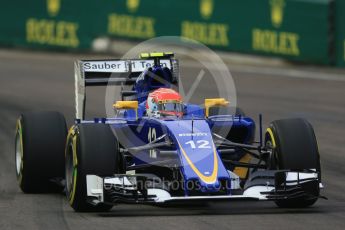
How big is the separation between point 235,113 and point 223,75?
1631cm

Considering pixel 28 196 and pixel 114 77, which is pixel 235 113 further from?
pixel 28 196

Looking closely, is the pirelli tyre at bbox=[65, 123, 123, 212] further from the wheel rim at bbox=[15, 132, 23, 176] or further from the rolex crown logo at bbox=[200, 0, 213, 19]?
the rolex crown logo at bbox=[200, 0, 213, 19]

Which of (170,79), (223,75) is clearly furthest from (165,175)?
(223,75)

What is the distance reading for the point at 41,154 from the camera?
41.6ft

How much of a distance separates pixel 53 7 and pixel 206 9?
16.6ft

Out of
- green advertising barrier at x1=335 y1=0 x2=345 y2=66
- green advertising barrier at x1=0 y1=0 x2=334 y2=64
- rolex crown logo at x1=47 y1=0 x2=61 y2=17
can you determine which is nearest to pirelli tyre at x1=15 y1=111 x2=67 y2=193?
green advertising barrier at x1=335 y1=0 x2=345 y2=66

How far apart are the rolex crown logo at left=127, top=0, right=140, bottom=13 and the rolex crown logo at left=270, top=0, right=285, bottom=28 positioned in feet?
15.0

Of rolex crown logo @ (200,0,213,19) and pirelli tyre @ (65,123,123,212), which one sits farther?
→ rolex crown logo @ (200,0,213,19)

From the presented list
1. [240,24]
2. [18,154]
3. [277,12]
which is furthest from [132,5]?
[18,154]

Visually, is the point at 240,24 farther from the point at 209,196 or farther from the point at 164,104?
the point at 209,196

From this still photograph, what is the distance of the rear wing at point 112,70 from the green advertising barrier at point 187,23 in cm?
1499

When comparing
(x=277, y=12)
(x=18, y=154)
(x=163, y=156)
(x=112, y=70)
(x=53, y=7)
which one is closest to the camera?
(x=163, y=156)

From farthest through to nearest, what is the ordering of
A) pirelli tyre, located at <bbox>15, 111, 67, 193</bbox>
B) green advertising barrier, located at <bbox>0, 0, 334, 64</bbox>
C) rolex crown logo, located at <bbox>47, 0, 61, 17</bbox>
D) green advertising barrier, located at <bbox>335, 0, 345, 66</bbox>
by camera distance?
rolex crown logo, located at <bbox>47, 0, 61, 17</bbox> < green advertising barrier, located at <bbox>0, 0, 334, 64</bbox> < green advertising barrier, located at <bbox>335, 0, 345, 66</bbox> < pirelli tyre, located at <bbox>15, 111, 67, 193</bbox>

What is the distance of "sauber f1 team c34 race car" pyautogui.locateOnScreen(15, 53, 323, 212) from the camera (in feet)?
34.8
